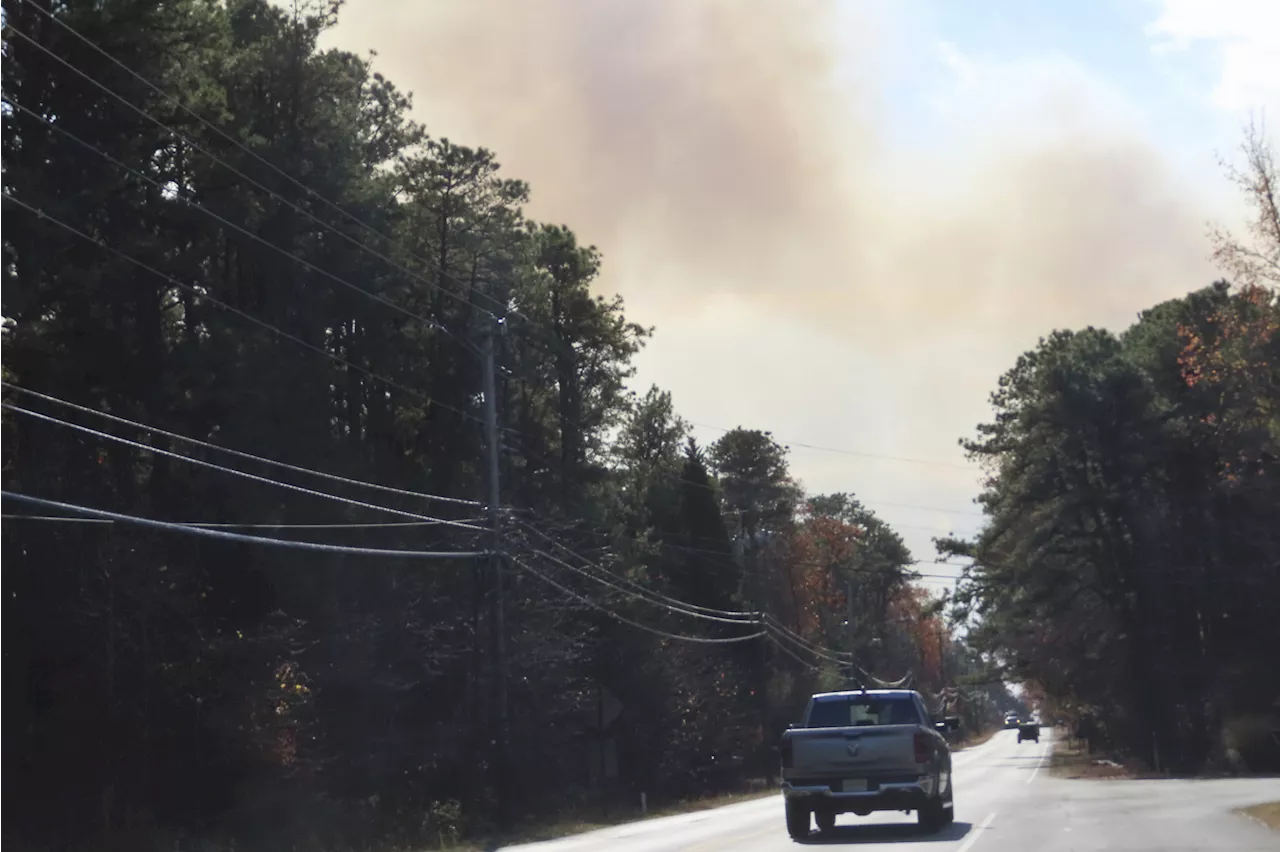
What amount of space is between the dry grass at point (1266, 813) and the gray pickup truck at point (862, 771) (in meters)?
5.09

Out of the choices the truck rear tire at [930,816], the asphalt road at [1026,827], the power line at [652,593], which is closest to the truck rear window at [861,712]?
the truck rear tire at [930,816]

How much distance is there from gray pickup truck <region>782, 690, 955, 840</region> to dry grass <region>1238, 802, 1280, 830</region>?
5.09 meters

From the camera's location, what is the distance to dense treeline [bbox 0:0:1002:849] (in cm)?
3055

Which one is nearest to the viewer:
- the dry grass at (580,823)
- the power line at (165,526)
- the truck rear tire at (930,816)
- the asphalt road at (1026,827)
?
the power line at (165,526)

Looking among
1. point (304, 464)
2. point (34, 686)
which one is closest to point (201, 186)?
point (304, 464)

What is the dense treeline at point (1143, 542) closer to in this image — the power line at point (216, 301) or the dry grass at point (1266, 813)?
the power line at point (216, 301)

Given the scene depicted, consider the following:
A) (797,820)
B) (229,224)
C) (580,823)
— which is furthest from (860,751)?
(229,224)

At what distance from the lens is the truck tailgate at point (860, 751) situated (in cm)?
2234

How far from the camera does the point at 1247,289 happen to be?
28969 mm

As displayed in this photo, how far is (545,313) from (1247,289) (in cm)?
3533

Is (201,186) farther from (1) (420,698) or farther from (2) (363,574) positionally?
(1) (420,698)

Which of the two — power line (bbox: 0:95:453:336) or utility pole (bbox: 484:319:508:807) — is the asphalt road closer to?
utility pole (bbox: 484:319:508:807)

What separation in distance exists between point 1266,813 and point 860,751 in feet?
26.0

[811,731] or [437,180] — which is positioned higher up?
[437,180]
